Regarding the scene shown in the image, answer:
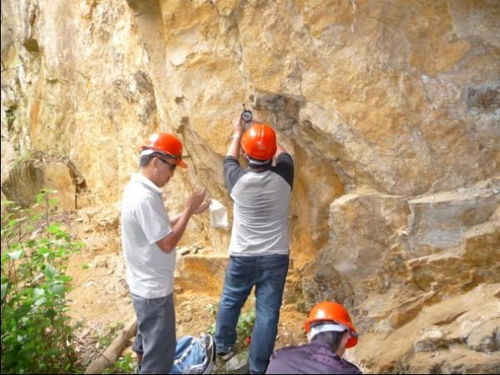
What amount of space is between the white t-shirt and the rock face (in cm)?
160

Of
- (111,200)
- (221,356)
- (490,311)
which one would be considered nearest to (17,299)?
(221,356)

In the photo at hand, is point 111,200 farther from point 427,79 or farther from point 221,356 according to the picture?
point 427,79

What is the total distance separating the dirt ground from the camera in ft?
13.7

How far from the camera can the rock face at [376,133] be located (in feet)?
12.8

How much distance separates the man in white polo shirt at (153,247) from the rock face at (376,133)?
55.6 inches

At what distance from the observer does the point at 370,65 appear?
399 centimetres

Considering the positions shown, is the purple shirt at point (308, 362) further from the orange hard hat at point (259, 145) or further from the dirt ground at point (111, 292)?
the dirt ground at point (111, 292)

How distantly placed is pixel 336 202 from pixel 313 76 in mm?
1012

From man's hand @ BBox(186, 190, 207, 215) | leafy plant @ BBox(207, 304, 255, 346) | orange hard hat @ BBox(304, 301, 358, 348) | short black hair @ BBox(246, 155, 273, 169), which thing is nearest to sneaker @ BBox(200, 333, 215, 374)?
leafy plant @ BBox(207, 304, 255, 346)

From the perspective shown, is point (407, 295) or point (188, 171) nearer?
point (407, 295)

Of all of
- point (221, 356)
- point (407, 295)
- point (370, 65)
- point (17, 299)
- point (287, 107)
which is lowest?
point (221, 356)

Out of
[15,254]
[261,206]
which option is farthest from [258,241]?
[15,254]

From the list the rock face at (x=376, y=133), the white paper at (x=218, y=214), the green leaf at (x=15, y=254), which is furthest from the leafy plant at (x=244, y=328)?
the green leaf at (x=15, y=254)

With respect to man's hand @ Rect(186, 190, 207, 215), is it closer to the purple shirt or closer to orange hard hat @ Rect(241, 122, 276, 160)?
orange hard hat @ Rect(241, 122, 276, 160)
